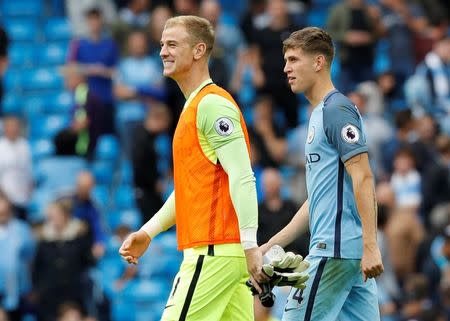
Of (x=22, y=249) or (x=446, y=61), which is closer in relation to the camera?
(x=22, y=249)

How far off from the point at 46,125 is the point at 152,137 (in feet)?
11.4

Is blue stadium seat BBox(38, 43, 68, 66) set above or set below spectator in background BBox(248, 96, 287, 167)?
above

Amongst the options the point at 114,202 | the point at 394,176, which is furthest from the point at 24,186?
the point at 394,176

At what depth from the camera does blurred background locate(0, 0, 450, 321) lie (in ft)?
51.5

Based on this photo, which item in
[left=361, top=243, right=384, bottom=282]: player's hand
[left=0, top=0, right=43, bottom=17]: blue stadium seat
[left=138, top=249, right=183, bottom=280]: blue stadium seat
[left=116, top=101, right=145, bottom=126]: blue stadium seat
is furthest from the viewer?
[left=0, top=0, right=43, bottom=17]: blue stadium seat

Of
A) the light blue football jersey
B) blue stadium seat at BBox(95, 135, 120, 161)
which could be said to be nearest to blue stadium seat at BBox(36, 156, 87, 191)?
blue stadium seat at BBox(95, 135, 120, 161)

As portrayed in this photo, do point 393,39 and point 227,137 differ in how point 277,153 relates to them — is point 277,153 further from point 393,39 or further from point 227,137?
point 227,137

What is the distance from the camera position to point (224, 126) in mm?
8242

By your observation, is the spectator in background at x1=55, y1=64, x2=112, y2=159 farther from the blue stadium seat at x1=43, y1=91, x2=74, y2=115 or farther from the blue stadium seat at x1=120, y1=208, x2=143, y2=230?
the blue stadium seat at x1=43, y1=91, x2=74, y2=115

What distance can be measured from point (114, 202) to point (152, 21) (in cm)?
241

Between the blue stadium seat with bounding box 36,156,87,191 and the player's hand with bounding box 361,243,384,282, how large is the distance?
10261mm

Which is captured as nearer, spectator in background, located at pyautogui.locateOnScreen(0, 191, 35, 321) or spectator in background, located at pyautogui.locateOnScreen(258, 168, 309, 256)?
spectator in background, located at pyautogui.locateOnScreen(258, 168, 309, 256)

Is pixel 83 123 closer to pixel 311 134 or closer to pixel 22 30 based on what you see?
pixel 22 30

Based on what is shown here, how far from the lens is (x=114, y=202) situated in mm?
18703
